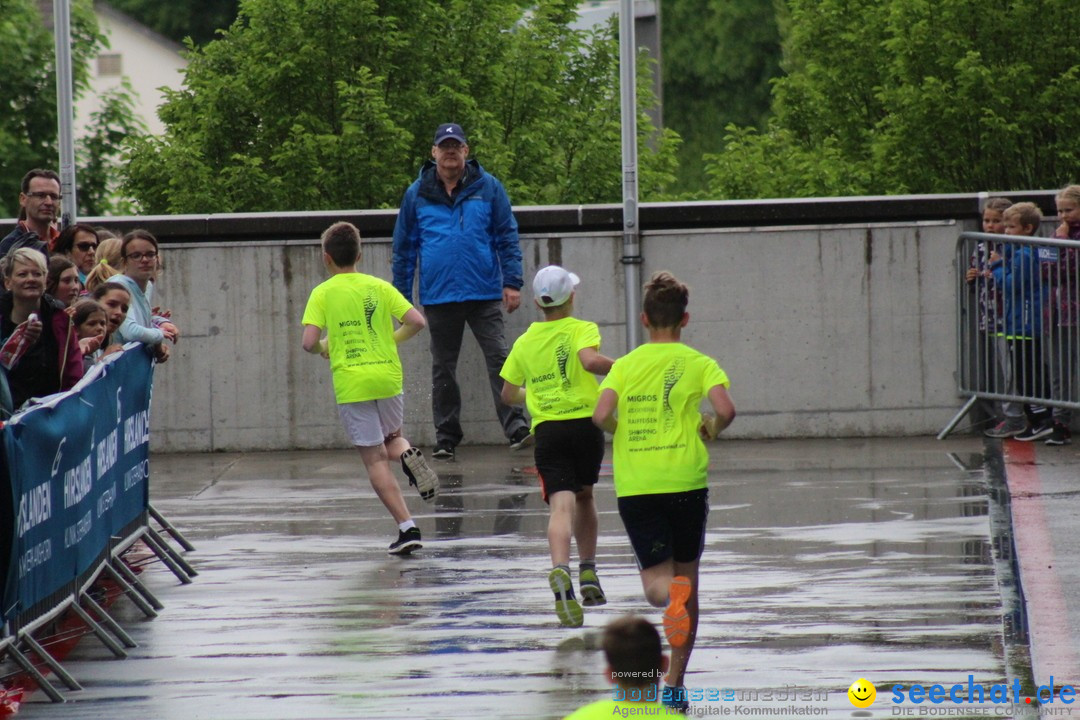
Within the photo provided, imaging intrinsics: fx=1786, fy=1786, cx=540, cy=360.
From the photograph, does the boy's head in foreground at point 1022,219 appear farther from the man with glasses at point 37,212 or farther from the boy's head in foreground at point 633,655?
the boy's head in foreground at point 633,655

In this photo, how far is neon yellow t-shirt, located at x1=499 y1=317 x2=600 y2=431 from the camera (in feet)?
27.0

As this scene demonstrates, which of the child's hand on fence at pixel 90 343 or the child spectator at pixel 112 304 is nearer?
the child's hand on fence at pixel 90 343

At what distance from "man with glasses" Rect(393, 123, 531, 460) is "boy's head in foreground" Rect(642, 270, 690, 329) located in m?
6.35

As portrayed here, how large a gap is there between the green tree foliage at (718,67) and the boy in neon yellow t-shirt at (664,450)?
6541 cm

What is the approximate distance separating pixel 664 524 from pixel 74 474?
8.25 ft

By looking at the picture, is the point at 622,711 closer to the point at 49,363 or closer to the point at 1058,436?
the point at 49,363

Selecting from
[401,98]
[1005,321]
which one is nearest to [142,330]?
[1005,321]

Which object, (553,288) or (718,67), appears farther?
(718,67)

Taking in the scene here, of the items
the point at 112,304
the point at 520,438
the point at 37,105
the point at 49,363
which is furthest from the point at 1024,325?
the point at 37,105

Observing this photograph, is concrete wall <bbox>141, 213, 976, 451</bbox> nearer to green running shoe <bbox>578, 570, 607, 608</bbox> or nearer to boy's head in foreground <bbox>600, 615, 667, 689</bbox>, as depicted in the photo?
green running shoe <bbox>578, 570, 607, 608</bbox>

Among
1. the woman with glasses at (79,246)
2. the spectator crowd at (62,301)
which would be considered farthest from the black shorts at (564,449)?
the woman with glasses at (79,246)

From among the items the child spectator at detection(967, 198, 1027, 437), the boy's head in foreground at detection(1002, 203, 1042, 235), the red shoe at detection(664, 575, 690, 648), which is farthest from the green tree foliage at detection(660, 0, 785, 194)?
the red shoe at detection(664, 575, 690, 648)

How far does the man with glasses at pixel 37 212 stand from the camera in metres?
11.1

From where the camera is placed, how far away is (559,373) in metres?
8.23
